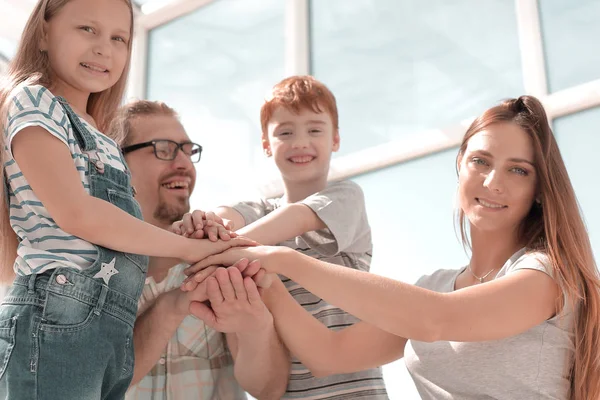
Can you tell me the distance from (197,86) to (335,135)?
6.21 feet

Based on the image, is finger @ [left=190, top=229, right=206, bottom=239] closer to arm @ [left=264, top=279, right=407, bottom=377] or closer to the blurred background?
arm @ [left=264, top=279, right=407, bottom=377]

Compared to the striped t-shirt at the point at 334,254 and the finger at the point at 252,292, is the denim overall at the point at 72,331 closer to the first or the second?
the finger at the point at 252,292

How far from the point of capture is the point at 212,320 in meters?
1.62

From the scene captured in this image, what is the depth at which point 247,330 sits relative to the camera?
1.65 m

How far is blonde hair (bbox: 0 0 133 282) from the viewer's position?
4.59 ft

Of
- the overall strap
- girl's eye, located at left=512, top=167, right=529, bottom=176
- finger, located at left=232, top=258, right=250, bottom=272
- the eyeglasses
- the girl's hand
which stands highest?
the eyeglasses

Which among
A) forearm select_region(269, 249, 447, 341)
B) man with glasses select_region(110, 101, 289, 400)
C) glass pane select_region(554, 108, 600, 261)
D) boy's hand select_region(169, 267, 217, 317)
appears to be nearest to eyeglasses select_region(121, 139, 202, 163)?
man with glasses select_region(110, 101, 289, 400)

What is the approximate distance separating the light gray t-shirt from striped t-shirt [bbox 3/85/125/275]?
0.77 m

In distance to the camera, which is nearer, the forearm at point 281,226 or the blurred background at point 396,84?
the forearm at point 281,226

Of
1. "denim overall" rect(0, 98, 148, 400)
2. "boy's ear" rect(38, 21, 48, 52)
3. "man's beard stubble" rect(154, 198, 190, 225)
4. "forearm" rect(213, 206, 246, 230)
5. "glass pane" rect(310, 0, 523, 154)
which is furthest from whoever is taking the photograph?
"glass pane" rect(310, 0, 523, 154)

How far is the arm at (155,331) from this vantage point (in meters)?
1.62

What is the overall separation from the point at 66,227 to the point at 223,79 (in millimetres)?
2485


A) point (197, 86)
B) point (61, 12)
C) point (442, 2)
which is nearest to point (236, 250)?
point (61, 12)

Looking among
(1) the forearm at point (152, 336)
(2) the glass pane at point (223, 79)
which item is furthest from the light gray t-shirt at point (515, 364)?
(2) the glass pane at point (223, 79)
